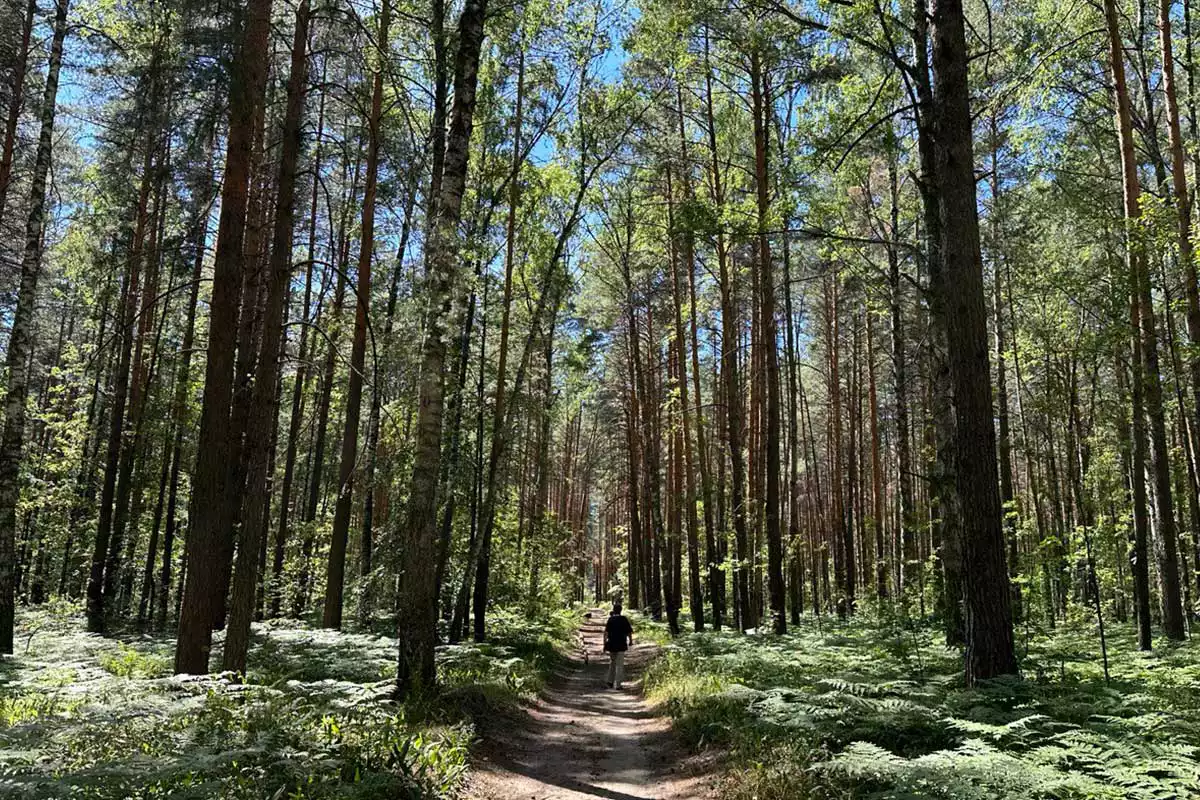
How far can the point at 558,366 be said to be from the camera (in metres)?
20.5

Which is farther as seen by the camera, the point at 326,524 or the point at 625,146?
the point at 625,146

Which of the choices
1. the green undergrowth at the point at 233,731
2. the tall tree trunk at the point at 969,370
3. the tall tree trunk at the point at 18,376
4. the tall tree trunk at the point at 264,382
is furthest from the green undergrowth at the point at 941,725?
the tall tree trunk at the point at 18,376

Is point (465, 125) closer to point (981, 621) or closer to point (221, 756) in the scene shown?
point (221, 756)

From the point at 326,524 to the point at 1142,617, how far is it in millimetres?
16546

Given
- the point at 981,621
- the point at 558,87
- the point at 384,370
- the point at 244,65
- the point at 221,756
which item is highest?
the point at 558,87

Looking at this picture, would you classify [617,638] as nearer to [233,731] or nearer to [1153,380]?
[233,731]

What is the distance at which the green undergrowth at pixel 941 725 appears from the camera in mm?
3820

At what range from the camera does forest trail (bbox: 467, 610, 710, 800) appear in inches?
243

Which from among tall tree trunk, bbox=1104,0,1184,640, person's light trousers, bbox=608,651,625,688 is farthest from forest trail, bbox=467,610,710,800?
→ tall tree trunk, bbox=1104,0,1184,640

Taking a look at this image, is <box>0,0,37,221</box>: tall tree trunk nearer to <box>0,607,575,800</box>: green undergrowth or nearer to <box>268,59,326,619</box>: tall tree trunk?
<box>268,59,326,619</box>: tall tree trunk

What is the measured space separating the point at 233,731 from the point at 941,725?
544 centimetres

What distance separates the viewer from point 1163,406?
37.7 feet

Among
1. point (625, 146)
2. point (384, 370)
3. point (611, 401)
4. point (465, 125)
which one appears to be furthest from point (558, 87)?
point (611, 401)

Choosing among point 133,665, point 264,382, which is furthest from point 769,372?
point 133,665
